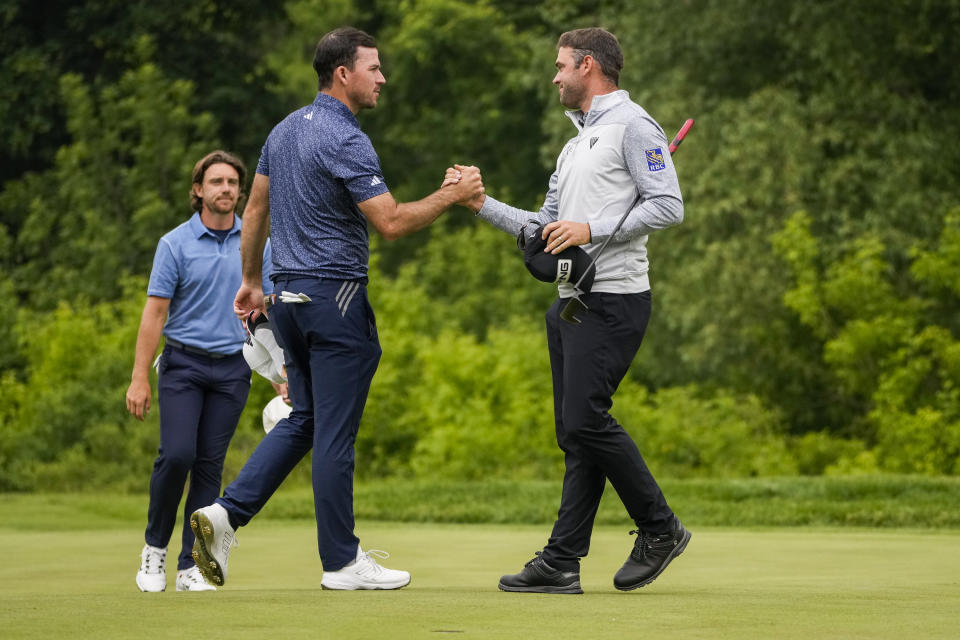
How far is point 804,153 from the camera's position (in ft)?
58.2

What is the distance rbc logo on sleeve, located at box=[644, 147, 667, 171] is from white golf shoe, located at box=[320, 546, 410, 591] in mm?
1669

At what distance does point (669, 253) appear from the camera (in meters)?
19.6

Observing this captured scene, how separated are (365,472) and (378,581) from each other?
10752 mm

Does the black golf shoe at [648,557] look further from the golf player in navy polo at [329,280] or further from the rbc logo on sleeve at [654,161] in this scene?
the rbc logo on sleeve at [654,161]

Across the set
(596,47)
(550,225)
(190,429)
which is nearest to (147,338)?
(190,429)

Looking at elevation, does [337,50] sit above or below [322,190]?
above

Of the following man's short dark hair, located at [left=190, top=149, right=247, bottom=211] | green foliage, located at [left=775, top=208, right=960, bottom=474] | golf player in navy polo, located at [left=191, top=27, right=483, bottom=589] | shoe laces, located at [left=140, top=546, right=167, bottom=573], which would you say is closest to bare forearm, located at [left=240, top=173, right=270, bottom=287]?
golf player in navy polo, located at [left=191, top=27, right=483, bottom=589]

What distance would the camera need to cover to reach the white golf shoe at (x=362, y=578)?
4879mm

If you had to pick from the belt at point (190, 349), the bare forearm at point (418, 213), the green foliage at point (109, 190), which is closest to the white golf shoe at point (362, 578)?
the bare forearm at point (418, 213)

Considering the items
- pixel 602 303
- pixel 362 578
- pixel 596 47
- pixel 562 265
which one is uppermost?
pixel 596 47

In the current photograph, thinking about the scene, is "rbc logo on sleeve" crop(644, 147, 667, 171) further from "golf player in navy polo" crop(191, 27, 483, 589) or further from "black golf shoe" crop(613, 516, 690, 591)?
"black golf shoe" crop(613, 516, 690, 591)

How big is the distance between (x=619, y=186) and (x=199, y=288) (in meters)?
2.06

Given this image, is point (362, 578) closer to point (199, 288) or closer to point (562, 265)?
point (562, 265)

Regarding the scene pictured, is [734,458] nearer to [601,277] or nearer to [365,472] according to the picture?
[365,472]
